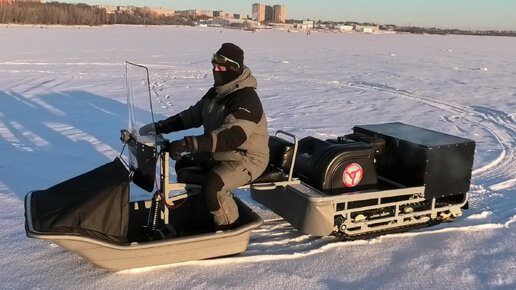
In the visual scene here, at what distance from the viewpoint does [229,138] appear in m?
3.21

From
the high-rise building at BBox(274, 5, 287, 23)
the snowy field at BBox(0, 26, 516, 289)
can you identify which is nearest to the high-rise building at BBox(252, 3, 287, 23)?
the high-rise building at BBox(274, 5, 287, 23)

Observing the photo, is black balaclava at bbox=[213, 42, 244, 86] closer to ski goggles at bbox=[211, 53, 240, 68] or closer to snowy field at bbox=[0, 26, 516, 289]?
ski goggles at bbox=[211, 53, 240, 68]

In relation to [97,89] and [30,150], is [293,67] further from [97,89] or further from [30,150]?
[30,150]

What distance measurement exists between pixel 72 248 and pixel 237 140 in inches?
47.6

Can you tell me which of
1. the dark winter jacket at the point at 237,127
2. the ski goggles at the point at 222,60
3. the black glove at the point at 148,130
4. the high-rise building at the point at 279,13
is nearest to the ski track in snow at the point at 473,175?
the dark winter jacket at the point at 237,127

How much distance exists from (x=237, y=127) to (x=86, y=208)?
106cm

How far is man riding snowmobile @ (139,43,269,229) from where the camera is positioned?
3.21m

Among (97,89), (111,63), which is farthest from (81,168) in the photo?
(111,63)

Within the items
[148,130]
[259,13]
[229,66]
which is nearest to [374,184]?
[229,66]

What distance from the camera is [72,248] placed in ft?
9.79

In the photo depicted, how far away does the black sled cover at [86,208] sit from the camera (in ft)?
9.70

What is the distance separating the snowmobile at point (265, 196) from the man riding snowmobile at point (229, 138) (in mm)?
143

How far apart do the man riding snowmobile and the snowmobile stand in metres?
0.14

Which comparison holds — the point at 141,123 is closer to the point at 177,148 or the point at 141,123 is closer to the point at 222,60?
the point at 177,148
